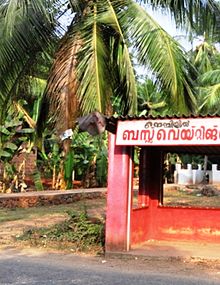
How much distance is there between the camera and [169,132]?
8.98 metres

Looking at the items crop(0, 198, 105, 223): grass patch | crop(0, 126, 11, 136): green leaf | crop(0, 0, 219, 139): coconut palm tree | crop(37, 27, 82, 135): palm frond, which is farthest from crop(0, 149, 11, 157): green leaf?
crop(37, 27, 82, 135): palm frond

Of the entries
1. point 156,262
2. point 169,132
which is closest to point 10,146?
point 169,132

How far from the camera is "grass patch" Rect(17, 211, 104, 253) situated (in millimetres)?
10008

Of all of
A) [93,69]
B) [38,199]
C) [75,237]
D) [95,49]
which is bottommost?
[75,237]

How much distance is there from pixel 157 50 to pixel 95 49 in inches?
50.8

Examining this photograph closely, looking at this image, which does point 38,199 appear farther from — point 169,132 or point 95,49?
point 169,132

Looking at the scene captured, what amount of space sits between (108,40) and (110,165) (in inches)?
122

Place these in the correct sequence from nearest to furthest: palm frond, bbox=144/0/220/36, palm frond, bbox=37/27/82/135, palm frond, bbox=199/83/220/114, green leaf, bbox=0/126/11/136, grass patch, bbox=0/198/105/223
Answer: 1. palm frond, bbox=37/27/82/135
2. palm frond, bbox=144/0/220/36
3. grass patch, bbox=0/198/105/223
4. green leaf, bbox=0/126/11/136
5. palm frond, bbox=199/83/220/114

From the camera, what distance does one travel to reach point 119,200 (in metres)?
9.31

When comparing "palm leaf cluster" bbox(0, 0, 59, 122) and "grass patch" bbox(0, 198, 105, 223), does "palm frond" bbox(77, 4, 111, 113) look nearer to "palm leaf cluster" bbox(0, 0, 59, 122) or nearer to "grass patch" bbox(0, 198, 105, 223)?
"palm leaf cluster" bbox(0, 0, 59, 122)

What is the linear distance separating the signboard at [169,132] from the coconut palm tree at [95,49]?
95 centimetres

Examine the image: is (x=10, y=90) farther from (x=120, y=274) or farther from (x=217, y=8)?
(x=120, y=274)

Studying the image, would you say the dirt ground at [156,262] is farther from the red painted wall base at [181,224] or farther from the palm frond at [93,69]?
the palm frond at [93,69]

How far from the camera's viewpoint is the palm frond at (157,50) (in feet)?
35.1
